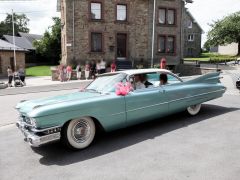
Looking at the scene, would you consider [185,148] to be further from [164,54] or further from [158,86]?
[164,54]

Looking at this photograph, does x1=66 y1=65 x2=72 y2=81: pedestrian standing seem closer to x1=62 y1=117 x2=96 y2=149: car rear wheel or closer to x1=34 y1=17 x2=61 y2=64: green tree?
x1=62 y1=117 x2=96 y2=149: car rear wheel

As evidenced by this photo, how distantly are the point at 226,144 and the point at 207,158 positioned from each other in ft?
2.77

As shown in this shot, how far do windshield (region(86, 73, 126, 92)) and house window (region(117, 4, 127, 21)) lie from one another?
2164cm

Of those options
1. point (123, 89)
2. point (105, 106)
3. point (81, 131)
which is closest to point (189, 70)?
point (123, 89)

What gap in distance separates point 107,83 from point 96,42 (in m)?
21.0

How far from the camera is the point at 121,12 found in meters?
27.6

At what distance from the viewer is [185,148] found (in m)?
5.27

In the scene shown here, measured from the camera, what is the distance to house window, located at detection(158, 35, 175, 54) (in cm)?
2947

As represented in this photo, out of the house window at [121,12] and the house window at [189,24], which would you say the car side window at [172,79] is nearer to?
the house window at [121,12]

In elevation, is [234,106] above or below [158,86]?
below

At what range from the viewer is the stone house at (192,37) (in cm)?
5609

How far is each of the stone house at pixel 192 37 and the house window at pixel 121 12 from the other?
30.8m

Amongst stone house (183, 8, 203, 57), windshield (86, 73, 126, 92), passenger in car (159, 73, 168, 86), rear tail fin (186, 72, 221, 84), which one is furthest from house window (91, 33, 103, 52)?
stone house (183, 8, 203, 57)

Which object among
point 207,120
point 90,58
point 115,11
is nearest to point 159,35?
point 115,11
